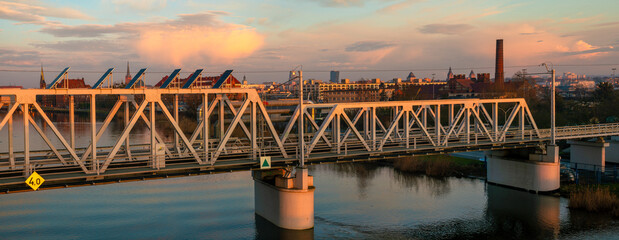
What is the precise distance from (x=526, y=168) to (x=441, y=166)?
33.4ft

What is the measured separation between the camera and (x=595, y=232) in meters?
33.5

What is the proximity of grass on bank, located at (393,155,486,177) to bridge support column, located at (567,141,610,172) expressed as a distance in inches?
339

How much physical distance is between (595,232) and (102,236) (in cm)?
2805

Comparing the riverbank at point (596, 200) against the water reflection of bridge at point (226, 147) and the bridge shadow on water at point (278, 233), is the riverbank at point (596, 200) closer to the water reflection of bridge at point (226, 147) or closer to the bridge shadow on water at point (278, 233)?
the water reflection of bridge at point (226, 147)

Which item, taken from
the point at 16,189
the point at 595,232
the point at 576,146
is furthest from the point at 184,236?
the point at 576,146

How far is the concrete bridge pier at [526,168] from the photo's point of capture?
4494cm

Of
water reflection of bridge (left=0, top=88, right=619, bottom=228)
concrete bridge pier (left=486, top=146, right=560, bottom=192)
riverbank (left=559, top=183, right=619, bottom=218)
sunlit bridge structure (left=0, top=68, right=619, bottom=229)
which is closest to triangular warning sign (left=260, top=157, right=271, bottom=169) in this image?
sunlit bridge structure (left=0, top=68, right=619, bottom=229)

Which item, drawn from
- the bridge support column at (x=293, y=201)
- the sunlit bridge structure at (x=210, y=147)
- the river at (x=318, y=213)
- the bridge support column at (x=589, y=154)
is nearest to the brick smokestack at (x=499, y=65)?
the bridge support column at (x=589, y=154)

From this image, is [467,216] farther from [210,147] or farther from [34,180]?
[34,180]

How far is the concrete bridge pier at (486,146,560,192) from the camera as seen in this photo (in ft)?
147

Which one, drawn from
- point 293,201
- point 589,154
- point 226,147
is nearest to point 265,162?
point 293,201

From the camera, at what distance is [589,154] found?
53281 millimetres

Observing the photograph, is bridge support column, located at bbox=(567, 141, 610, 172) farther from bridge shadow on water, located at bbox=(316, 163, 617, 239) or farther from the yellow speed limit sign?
the yellow speed limit sign

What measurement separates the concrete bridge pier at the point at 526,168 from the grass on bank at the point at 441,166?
5.00 meters
